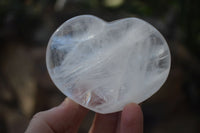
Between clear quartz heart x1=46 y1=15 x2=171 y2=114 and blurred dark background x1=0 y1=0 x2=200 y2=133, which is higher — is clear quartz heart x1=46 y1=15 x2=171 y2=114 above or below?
above

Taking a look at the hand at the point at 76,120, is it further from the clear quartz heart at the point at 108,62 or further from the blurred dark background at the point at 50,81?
the blurred dark background at the point at 50,81

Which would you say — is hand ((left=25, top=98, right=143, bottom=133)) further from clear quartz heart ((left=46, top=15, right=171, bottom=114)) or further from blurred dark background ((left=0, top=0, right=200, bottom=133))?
blurred dark background ((left=0, top=0, right=200, bottom=133))

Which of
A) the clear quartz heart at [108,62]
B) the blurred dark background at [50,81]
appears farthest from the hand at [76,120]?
the blurred dark background at [50,81]

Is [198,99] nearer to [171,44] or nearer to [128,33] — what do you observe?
[171,44]

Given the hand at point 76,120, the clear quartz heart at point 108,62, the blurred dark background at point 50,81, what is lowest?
the blurred dark background at point 50,81

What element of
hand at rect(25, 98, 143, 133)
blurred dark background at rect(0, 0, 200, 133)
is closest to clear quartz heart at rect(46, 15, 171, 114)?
hand at rect(25, 98, 143, 133)
